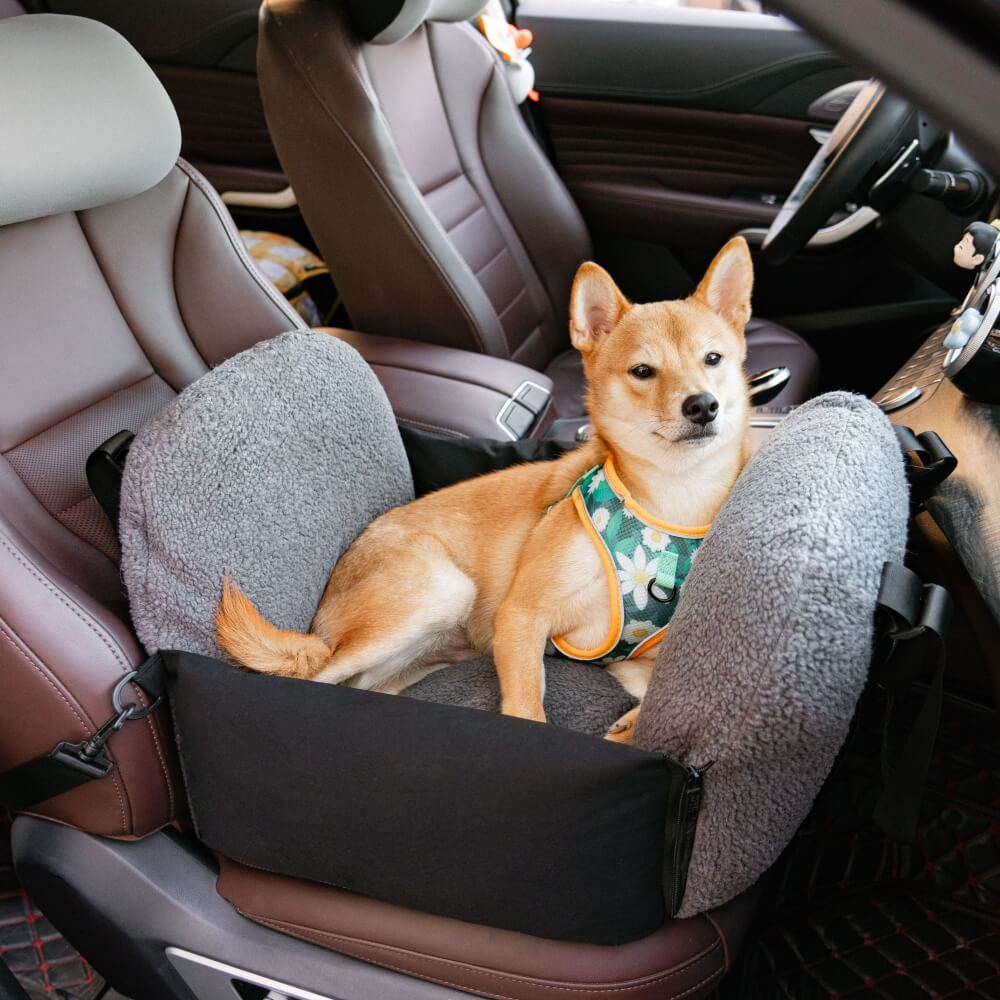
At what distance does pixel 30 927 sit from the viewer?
1.59m

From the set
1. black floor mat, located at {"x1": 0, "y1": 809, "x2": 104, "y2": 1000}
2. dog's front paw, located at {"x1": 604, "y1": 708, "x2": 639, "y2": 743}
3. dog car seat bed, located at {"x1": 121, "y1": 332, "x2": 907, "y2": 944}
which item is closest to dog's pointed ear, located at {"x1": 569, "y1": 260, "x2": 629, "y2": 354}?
dog car seat bed, located at {"x1": 121, "y1": 332, "x2": 907, "y2": 944}

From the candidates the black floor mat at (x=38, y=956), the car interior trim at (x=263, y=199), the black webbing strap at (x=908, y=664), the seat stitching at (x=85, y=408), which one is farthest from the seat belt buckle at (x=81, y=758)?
the car interior trim at (x=263, y=199)

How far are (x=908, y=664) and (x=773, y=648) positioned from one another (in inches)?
5.6

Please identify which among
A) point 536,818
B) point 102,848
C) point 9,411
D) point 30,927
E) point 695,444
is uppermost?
point 9,411

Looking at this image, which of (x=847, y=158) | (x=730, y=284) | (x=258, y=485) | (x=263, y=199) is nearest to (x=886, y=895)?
(x=730, y=284)

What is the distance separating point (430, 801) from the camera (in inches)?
41.4

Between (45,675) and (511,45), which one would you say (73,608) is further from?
(511,45)

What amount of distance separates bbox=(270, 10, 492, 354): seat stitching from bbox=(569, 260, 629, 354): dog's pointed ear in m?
0.61

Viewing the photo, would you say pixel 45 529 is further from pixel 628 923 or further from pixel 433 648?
pixel 628 923

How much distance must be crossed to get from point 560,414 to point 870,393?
2.93ft

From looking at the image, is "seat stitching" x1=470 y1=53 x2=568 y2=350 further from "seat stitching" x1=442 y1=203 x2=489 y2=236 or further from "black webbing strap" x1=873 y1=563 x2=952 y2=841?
"black webbing strap" x1=873 y1=563 x2=952 y2=841

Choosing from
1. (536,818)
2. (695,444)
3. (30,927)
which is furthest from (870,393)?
(30,927)

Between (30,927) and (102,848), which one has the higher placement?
(102,848)

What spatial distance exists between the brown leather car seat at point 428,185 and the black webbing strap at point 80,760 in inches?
47.0
